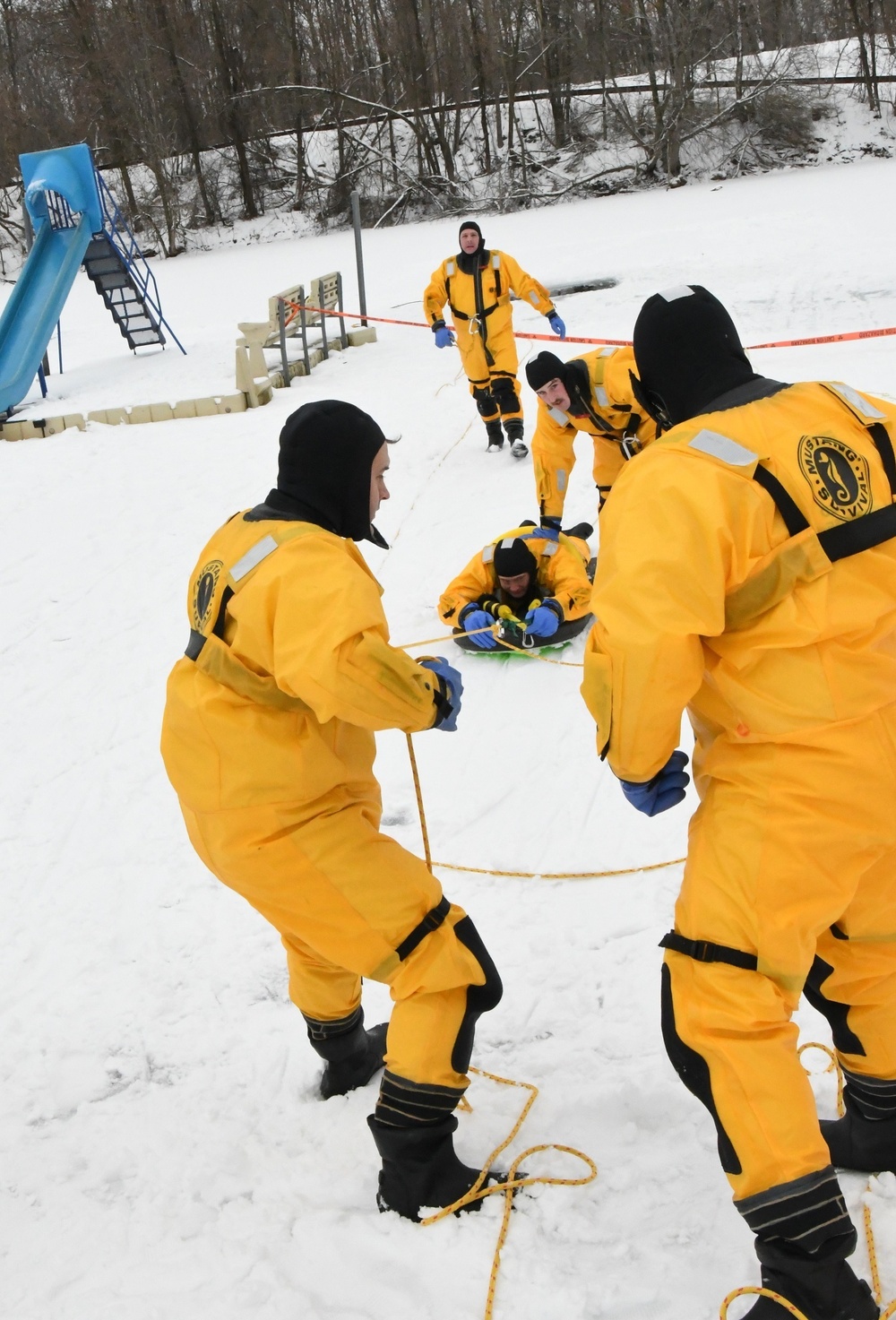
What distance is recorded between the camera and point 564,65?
23.6 metres

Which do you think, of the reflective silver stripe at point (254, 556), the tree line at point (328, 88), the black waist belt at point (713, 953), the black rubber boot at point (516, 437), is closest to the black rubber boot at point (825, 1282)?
the black waist belt at point (713, 953)

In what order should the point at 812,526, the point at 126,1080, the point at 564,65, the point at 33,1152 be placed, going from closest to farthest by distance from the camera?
the point at 812,526
the point at 33,1152
the point at 126,1080
the point at 564,65

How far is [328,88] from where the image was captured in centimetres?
2473

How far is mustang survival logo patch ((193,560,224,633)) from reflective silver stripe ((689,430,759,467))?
3.32 ft

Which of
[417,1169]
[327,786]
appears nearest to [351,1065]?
[417,1169]

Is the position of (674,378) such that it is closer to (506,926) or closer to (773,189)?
(506,926)

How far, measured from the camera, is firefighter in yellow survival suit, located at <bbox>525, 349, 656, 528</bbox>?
193 inches

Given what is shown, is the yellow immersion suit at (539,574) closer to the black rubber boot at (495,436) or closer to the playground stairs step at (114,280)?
the black rubber boot at (495,436)

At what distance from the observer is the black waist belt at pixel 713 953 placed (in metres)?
1.82

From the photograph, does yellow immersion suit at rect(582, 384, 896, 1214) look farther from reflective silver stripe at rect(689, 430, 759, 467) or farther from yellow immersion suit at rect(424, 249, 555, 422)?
yellow immersion suit at rect(424, 249, 555, 422)

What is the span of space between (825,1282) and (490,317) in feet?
23.7

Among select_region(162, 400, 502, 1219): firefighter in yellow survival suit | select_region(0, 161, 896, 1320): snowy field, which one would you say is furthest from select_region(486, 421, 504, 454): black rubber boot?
select_region(162, 400, 502, 1219): firefighter in yellow survival suit

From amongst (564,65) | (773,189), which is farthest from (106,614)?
(564,65)

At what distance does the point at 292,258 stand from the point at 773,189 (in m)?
8.81
